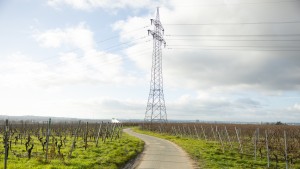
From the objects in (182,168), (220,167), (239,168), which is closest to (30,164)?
(182,168)

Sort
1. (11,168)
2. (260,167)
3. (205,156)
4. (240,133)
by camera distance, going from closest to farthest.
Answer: (11,168) < (260,167) < (205,156) < (240,133)

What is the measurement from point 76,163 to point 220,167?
8296 mm

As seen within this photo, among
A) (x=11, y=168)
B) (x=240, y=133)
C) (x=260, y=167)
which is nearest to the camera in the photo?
(x=11, y=168)

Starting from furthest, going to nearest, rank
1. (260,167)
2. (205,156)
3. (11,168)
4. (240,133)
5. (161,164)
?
1. (240,133)
2. (205,156)
3. (260,167)
4. (161,164)
5. (11,168)

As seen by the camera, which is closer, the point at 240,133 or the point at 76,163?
the point at 76,163

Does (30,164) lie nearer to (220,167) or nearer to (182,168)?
(182,168)

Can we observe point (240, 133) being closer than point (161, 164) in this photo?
No

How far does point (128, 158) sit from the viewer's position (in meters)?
19.0

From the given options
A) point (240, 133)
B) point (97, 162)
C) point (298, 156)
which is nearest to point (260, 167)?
point (298, 156)

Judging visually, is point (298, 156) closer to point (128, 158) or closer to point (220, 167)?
point (220, 167)

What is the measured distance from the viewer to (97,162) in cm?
1653

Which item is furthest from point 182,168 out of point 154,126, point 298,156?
point 154,126

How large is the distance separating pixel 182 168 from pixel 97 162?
4896 mm

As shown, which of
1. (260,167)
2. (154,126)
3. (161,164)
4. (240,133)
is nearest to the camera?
(161,164)
